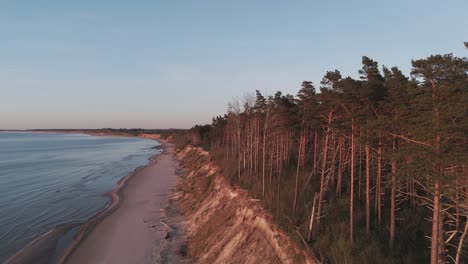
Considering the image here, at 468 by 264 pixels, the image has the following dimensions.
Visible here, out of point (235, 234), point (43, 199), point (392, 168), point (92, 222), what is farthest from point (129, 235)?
point (43, 199)

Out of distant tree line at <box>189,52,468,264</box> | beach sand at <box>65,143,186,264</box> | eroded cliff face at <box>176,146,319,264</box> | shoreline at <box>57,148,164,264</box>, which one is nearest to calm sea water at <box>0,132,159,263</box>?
shoreline at <box>57,148,164,264</box>

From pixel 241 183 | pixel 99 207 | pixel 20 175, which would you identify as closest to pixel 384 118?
pixel 241 183

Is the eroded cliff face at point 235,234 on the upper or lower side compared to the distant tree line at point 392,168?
lower

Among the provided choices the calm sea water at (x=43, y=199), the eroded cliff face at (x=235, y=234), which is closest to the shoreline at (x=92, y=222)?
the calm sea water at (x=43, y=199)

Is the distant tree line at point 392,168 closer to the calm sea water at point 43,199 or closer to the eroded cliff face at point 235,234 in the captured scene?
the eroded cliff face at point 235,234

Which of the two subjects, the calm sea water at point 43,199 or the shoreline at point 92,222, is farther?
the calm sea water at point 43,199

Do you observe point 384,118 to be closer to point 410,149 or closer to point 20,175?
point 410,149
